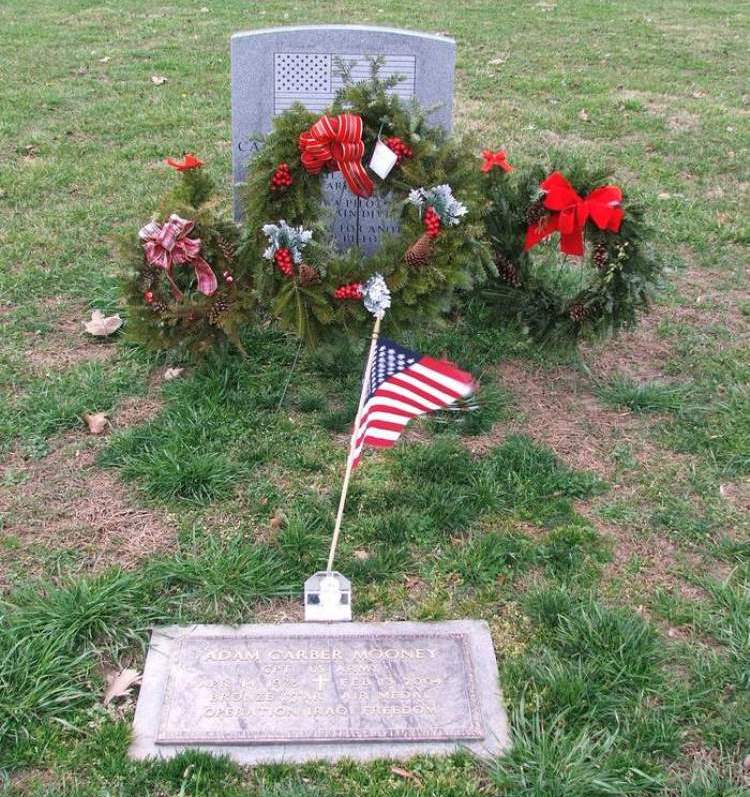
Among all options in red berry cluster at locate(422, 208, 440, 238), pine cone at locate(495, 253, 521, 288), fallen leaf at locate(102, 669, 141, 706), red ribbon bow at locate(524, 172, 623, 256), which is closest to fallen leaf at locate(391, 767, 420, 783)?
fallen leaf at locate(102, 669, 141, 706)

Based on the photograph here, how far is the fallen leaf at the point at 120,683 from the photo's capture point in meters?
2.73

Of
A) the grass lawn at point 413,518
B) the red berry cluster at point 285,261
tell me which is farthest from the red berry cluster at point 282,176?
the grass lawn at point 413,518

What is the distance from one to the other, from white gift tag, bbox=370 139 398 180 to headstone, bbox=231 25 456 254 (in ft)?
2.08

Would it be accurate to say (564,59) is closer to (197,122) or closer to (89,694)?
(197,122)

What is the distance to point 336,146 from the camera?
12.2 feet

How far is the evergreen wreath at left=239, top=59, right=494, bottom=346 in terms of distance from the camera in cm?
378

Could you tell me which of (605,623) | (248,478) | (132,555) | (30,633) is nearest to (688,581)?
(605,623)

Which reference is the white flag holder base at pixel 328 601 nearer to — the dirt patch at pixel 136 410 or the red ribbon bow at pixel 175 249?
Result: the dirt patch at pixel 136 410

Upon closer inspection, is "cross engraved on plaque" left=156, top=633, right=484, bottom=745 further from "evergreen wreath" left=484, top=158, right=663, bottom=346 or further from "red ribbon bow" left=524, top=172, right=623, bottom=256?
"red ribbon bow" left=524, top=172, right=623, bottom=256

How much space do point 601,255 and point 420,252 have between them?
3.15 ft

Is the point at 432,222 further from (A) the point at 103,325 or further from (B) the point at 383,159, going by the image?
(A) the point at 103,325

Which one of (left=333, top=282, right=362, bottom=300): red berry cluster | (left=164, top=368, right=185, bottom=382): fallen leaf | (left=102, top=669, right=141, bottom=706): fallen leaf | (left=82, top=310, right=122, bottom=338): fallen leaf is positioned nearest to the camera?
(left=102, top=669, right=141, bottom=706): fallen leaf

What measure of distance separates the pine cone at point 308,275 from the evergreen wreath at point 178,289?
0.41 meters

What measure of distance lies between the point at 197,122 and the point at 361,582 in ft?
19.4
